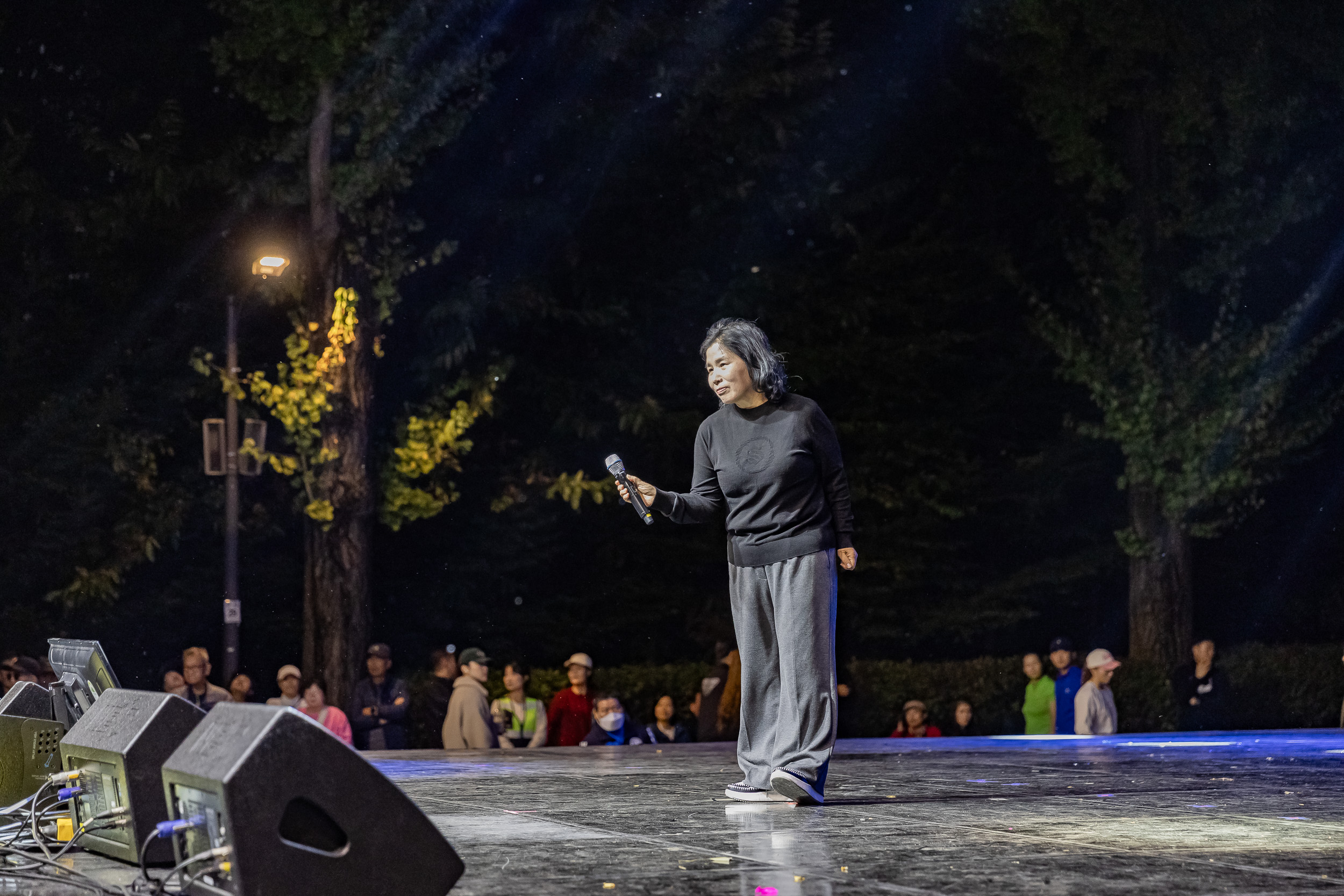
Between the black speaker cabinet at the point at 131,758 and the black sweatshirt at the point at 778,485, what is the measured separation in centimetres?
217

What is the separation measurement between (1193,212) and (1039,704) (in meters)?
7.41

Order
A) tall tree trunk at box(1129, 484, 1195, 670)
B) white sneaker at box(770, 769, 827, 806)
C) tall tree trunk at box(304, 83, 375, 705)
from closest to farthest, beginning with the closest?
white sneaker at box(770, 769, 827, 806)
tall tree trunk at box(304, 83, 375, 705)
tall tree trunk at box(1129, 484, 1195, 670)

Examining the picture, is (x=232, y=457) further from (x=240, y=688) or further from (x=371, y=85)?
(x=371, y=85)

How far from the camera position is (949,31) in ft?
73.0

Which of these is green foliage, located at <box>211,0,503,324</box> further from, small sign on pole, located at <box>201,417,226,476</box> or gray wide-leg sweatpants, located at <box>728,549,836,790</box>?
gray wide-leg sweatpants, located at <box>728,549,836,790</box>

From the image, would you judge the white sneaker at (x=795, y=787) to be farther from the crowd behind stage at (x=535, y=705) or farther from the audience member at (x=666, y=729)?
the audience member at (x=666, y=729)

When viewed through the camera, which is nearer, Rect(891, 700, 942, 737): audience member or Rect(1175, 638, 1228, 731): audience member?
Rect(891, 700, 942, 737): audience member

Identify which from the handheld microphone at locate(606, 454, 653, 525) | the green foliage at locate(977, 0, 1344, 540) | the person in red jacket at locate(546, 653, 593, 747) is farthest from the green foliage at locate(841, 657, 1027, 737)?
the handheld microphone at locate(606, 454, 653, 525)

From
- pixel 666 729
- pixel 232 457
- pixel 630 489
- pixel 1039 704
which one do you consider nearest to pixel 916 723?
pixel 1039 704

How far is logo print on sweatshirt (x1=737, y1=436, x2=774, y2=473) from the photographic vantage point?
605 centimetres

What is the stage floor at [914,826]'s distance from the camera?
387cm

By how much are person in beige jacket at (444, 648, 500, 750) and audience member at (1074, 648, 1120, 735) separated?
4597 millimetres

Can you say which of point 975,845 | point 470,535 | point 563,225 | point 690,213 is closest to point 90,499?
point 470,535

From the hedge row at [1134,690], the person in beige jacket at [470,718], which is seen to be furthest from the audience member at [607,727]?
the hedge row at [1134,690]
